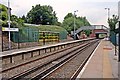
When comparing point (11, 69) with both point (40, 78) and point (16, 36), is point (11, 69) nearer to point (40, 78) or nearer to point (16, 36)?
point (40, 78)

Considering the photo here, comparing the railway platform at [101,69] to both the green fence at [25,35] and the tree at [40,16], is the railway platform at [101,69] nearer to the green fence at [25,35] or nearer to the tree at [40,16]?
the green fence at [25,35]

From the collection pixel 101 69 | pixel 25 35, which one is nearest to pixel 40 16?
pixel 25 35

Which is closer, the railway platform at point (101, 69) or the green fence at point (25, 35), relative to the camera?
the railway platform at point (101, 69)

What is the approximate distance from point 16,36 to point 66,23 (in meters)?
85.9

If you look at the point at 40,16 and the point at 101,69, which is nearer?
the point at 101,69

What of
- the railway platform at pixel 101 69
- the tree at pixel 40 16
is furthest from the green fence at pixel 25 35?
the tree at pixel 40 16

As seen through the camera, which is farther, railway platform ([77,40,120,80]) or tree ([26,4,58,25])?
tree ([26,4,58,25])

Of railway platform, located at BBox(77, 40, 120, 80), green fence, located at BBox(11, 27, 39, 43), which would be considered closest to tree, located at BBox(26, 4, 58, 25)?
green fence, located at BBox(11, 27, 39, 43)

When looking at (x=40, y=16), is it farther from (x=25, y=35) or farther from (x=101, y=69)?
(x=101, y=69)

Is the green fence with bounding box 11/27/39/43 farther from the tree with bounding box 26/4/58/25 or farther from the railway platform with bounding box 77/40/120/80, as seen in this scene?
the tree with bounding box 26/4/58/25

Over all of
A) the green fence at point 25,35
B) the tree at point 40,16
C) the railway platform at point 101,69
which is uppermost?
the tree at point 40,16

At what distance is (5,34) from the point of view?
40875 mm

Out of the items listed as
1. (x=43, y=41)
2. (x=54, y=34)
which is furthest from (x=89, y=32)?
(x=43, y=41)

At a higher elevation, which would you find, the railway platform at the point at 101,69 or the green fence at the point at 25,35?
the green fence at the point at 25,35
